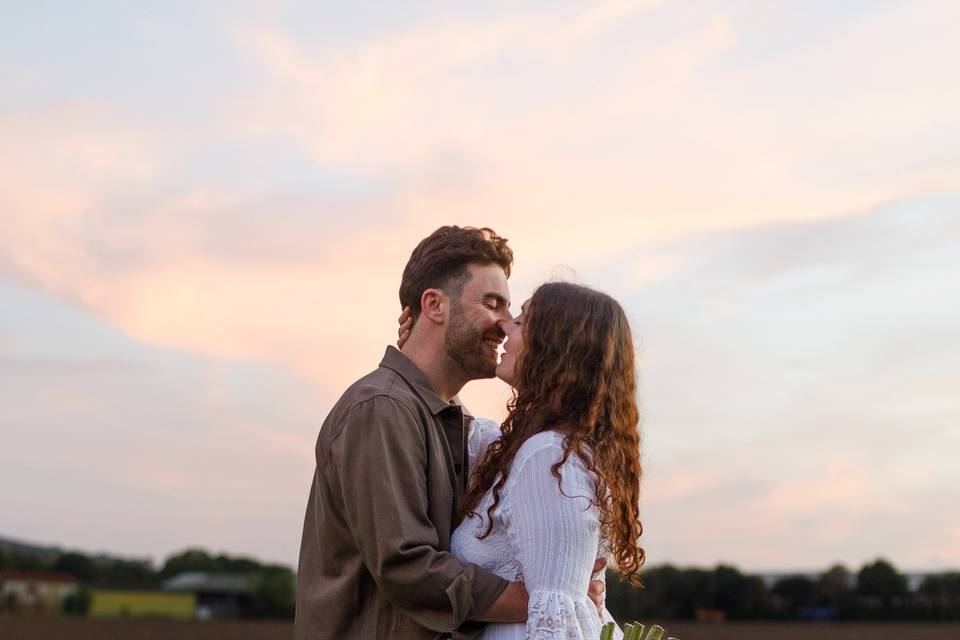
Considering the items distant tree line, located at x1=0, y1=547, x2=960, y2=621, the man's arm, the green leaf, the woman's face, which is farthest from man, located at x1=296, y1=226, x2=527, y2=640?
distant tree line, located at x1=0, y1=547, x2=960, y2=621

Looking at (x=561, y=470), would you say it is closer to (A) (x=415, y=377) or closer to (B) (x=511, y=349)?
(B) (x=511, y=349)

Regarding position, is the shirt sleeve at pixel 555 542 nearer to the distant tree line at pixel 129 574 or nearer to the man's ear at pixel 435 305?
the man's ear at pixel 435 305

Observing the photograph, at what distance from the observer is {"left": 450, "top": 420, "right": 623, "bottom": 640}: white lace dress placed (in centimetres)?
415

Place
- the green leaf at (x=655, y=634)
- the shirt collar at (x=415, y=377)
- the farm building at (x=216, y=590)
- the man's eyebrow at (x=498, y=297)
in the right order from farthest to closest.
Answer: the farm building at (x=216, y=590)
the man's eyebrow at (x=498, y=297)
the shirt collar at (x=415, y=377)
the green leaf at (x=655, y=634)

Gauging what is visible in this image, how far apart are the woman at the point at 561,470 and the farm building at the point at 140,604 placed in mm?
85133

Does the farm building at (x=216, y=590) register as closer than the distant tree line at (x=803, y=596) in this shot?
No

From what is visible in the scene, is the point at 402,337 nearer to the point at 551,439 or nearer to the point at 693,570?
the point at 551,439

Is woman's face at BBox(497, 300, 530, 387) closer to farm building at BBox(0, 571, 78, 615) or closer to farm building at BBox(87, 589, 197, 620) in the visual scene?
farm building at BBox(0, 571, 78, 615)

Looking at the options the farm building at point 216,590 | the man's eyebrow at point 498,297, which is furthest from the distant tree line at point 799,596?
the farm building at point 216,590

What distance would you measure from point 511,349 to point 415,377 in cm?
44

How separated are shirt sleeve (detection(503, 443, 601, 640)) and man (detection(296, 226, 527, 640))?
0.55ft

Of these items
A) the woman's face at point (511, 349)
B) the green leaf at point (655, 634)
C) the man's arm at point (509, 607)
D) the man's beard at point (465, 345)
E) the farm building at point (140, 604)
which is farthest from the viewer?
the farm building at point (140, 604)

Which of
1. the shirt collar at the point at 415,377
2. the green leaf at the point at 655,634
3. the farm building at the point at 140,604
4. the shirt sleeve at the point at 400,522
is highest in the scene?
the farm building at the point at 140,604

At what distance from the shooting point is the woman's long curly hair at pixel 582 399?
4.35m
